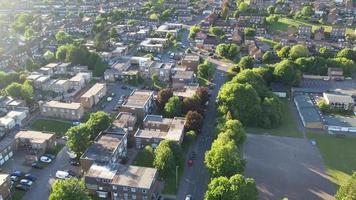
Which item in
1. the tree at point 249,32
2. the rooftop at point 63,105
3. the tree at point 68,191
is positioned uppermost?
the tree at point 249,32

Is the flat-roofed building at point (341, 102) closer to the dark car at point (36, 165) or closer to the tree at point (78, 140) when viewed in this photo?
the tree at point (78, 140)

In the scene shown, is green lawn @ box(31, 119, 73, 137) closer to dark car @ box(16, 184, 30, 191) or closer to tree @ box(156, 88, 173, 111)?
dark car @ box(16, 184, 30, 191)

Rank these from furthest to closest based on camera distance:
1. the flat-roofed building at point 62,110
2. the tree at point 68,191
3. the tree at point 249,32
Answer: the tree at point 249,32 → the flat-roofed building at point 62,110 → the tree at point 68,191

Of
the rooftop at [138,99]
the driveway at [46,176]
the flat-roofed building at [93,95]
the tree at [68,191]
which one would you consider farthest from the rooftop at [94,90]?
the tree at [68,191]

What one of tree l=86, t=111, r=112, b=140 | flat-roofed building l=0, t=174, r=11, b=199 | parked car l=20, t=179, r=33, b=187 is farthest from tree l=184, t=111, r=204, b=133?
flat-roofed building l=0, t=174, r=11, b=199

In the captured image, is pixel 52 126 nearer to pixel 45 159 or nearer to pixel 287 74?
pixel 45 159

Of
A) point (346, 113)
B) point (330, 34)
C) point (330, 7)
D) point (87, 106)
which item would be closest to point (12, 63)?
point (87, 106)

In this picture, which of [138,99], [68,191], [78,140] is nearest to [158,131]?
[138,99]
